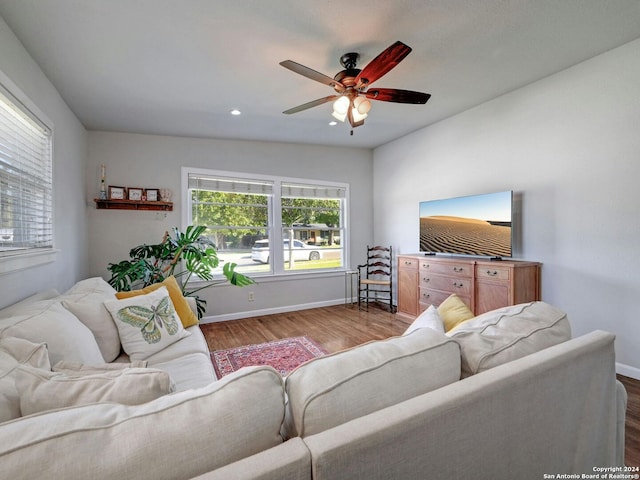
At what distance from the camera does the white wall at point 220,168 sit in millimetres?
3949

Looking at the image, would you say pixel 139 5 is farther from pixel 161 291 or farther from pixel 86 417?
pixel 86 417

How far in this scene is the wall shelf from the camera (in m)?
3.87

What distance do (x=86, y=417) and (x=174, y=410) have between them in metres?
0.16

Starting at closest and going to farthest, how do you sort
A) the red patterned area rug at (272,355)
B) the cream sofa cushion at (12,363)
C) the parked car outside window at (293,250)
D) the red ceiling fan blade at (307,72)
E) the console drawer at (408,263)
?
1. the cream sofa cushion at (12,363)
2. the red ceiling fan blade at (307,72)
3. the red patterned area rug at (272,355)
4. the console drawer at (408,263)
5. the parked car outside window at (293,250)

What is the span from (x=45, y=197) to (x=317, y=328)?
302cm

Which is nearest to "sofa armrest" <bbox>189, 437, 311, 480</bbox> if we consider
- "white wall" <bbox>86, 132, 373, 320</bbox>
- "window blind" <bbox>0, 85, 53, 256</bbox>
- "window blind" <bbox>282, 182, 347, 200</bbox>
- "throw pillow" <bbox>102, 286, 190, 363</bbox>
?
"throw pillow" <bbox>102, 286, 190, 363</bbox>

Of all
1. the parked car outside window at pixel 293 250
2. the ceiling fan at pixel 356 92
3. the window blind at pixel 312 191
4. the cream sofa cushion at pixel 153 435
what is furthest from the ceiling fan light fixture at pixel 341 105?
the parked car outside window at pixel 293 250

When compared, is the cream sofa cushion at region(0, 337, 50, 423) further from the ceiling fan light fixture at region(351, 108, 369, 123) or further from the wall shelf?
the wall shelf

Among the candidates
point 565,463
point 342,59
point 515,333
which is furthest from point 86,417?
point 342,59

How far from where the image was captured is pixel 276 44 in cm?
230

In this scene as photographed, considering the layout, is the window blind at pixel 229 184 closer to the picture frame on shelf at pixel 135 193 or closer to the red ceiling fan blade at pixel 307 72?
the picture frame on shelf at pixel 135 193

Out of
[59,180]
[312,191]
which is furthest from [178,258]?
[312,191]

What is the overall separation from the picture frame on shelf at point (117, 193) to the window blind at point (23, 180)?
1.25 m

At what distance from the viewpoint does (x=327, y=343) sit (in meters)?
3.45
